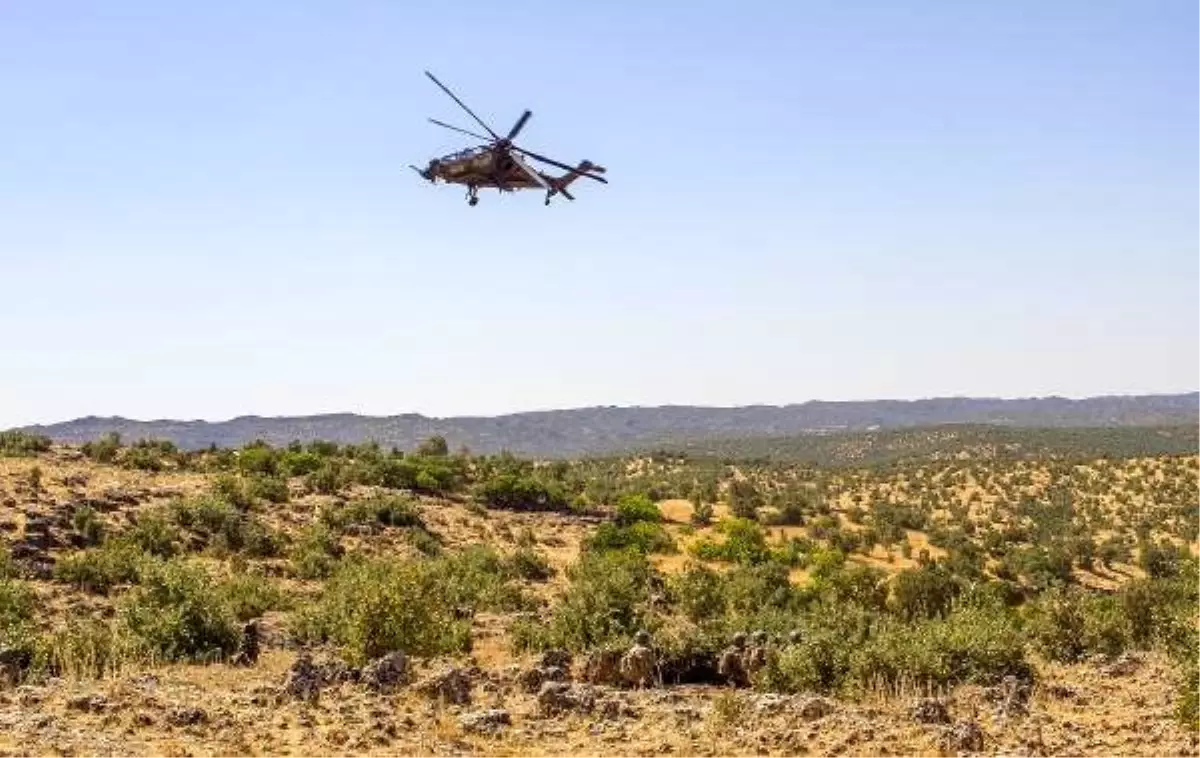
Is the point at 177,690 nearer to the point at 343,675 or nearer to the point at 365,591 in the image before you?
the point at 343,675

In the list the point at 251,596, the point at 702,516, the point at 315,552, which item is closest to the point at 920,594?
the point at 251,596

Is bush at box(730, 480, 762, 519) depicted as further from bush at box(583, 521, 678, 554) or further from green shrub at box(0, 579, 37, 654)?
green shrub at box(0, 579, 37, 654)

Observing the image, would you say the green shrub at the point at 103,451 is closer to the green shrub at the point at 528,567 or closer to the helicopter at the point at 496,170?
the green shrub at the point at 528,567

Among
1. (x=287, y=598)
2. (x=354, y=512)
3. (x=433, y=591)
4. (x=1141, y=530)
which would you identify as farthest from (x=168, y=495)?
(x=1141, y=530)

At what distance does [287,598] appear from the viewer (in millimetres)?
26406

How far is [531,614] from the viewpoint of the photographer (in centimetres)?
2469

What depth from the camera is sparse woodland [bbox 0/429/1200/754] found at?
12391mm

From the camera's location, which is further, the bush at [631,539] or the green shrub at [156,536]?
the bush at [631,539]

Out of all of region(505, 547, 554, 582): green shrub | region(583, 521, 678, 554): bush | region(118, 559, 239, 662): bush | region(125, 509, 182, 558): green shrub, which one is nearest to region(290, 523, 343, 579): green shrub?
region(125, 509, 182, 558): green shrub

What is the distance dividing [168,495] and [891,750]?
33995 mm

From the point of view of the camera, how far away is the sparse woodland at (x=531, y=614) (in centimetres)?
1239

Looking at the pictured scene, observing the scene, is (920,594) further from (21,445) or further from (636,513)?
(21,445)

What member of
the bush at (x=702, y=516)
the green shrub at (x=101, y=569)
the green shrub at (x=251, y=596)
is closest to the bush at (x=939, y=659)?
the green shrub at (x=251, y=596)

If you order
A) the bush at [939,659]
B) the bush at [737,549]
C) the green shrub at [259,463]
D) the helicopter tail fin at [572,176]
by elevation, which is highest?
the helicopter tail fin at [572,176]
